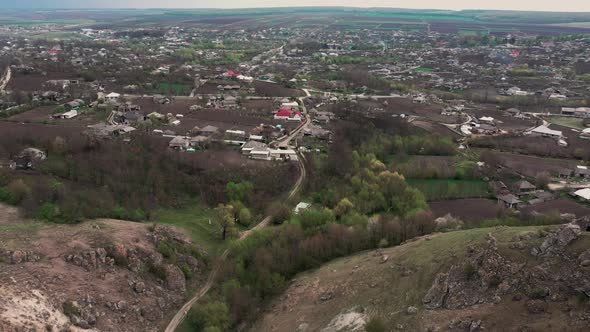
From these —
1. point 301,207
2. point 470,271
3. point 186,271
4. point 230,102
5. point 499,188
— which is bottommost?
point 186,271

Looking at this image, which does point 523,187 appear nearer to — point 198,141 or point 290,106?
point 198,141

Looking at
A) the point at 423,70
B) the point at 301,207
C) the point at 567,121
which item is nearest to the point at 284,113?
the point at 301,207

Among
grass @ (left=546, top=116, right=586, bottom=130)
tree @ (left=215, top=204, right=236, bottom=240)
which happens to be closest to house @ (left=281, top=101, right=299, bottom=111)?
tree @ (left=215, top=204, right=236, bottom=240)

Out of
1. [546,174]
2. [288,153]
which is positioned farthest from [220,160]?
[546,174]

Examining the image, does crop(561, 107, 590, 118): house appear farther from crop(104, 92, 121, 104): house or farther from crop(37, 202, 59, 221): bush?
crop(37, 202, 59, 221): bush

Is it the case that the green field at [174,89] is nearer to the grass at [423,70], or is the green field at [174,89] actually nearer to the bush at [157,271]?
the bush at [157,271]

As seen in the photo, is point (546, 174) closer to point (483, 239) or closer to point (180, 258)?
point (483, 239)
